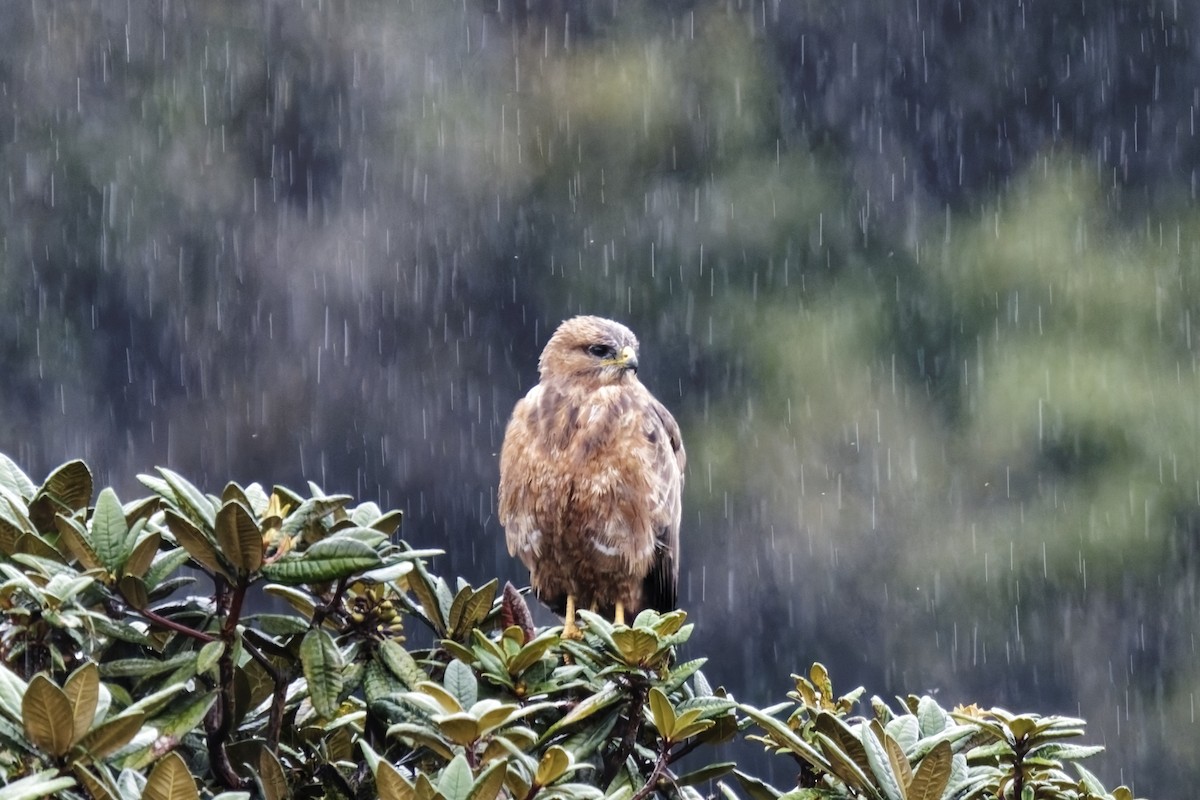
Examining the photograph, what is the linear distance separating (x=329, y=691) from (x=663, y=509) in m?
2.26

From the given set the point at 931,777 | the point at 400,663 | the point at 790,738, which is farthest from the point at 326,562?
the point at 931,777

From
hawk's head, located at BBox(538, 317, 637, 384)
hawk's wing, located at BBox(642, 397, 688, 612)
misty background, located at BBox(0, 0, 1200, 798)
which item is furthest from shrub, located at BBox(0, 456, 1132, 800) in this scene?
misty background, located at BBox(0, 0, 1200, 798)

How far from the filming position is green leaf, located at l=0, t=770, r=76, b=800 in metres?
1.26

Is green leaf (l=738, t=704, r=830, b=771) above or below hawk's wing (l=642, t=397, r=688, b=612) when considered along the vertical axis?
above

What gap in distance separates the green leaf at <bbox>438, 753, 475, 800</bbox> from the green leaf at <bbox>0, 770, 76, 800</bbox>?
318 mm

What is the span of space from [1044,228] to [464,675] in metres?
7.87

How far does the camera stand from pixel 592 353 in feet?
13.1

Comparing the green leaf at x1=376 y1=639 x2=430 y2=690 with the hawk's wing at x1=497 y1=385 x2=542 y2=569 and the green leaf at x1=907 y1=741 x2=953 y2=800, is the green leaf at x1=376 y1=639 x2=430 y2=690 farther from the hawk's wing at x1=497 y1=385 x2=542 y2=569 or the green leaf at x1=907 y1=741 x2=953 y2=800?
the hawk's wing at x1=497 y1=385 x2=542 y2=569

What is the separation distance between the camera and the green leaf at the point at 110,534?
1579mm

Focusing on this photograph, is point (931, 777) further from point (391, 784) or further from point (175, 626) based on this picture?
point (175, 626)

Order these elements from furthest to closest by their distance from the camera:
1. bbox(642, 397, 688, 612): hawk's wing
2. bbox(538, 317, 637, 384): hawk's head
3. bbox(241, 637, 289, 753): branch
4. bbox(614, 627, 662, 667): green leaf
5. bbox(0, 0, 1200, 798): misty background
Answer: bbox(0, 0, 1200, 798): misty background < bbox(538, 317, 637, 384): hawk's head < bbox(642, 397, 688, 612): hawk's wing < bbox(614, 627, 662, 667): green leaf < bbox(241, 637, 289, 753): branch

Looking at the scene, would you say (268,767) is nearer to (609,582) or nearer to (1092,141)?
(609,582)

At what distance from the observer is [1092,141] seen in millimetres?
9773

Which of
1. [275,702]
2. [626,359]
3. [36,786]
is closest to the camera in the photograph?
[36,786]
